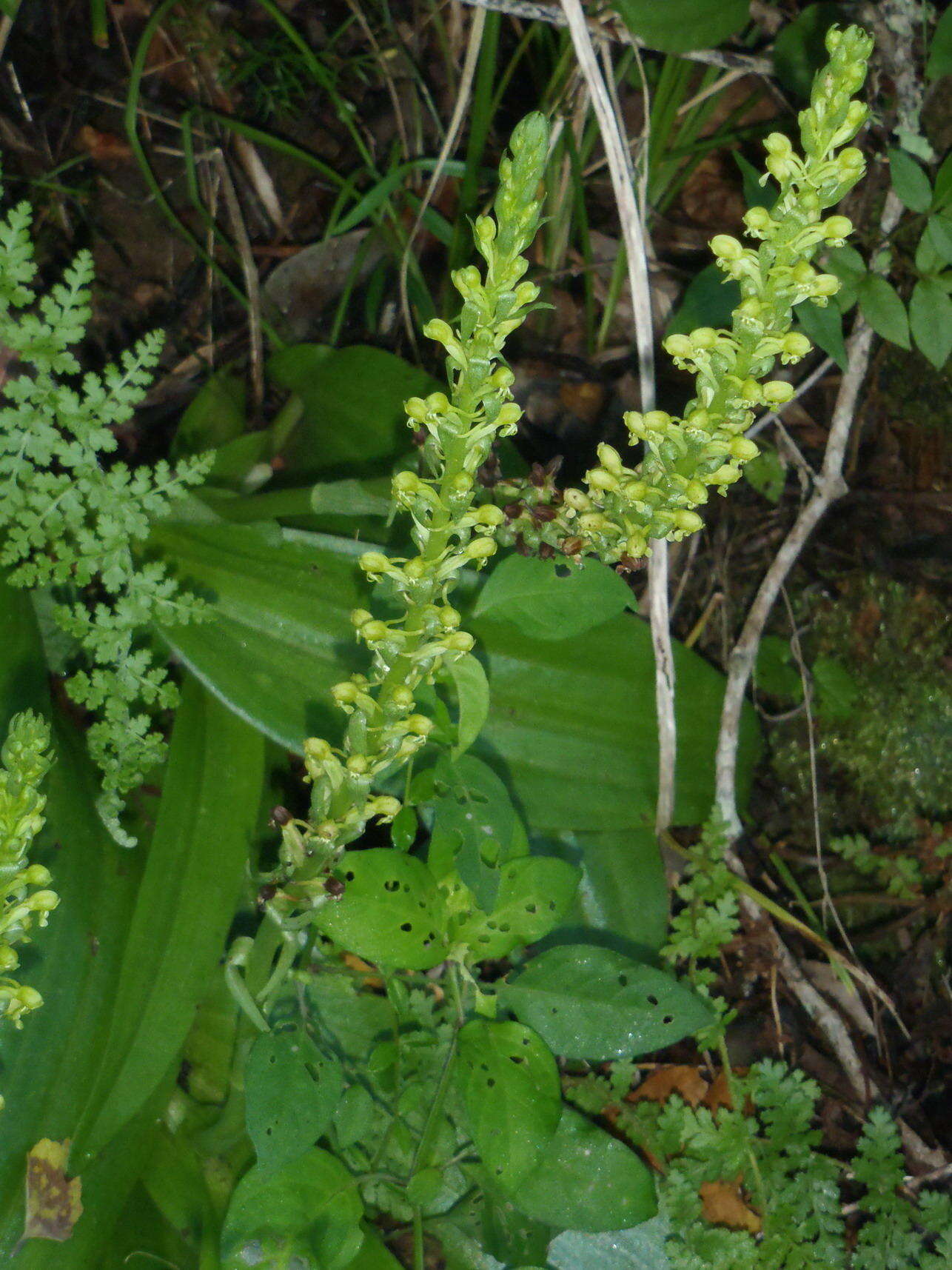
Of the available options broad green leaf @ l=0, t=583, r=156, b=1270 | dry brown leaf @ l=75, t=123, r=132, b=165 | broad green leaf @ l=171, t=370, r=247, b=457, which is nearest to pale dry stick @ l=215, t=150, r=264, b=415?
broad green leaf @ l=171, t=370, r=247, b=457

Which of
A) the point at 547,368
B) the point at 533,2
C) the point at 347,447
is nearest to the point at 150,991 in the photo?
the point at 347,447

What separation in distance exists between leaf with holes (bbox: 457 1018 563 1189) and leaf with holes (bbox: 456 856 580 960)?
0.14 metres

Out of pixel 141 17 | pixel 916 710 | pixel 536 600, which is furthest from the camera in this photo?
pixel 141 17

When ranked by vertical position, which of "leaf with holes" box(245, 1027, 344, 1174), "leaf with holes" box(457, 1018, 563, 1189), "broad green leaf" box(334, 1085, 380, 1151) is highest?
"leaf with holes" box(245, 1027, 344, 1174)

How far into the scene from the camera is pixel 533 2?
1.91m

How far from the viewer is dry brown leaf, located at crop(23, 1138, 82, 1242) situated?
1.44 meters

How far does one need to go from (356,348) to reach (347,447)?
0.71 feet

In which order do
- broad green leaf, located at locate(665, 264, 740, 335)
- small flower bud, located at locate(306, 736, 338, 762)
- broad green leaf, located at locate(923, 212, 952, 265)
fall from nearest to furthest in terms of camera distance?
small flower bud, located at locate(306, 736, 338, 762), broad green leaf, located at locate(923, 212, 952, 265), broad green leaf, located at locate(665, 264, 740, 335)

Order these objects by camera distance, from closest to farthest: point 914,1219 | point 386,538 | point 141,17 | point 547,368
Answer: point 386,538 → point 914,1219 → point 547,368 → point 141,17

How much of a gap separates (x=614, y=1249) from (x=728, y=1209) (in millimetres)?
284

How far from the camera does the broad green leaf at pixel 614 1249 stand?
1.74m

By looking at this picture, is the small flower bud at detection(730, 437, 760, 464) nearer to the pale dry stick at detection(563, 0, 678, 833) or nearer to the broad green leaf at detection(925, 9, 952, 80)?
the pale dry stick at detection(563, 0, 678, 833)

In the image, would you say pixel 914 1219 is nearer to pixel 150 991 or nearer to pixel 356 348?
pixel 150 991

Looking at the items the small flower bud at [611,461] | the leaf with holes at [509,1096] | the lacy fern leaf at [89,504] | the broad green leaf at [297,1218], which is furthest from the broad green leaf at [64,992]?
the small flower bud at [611,461]
